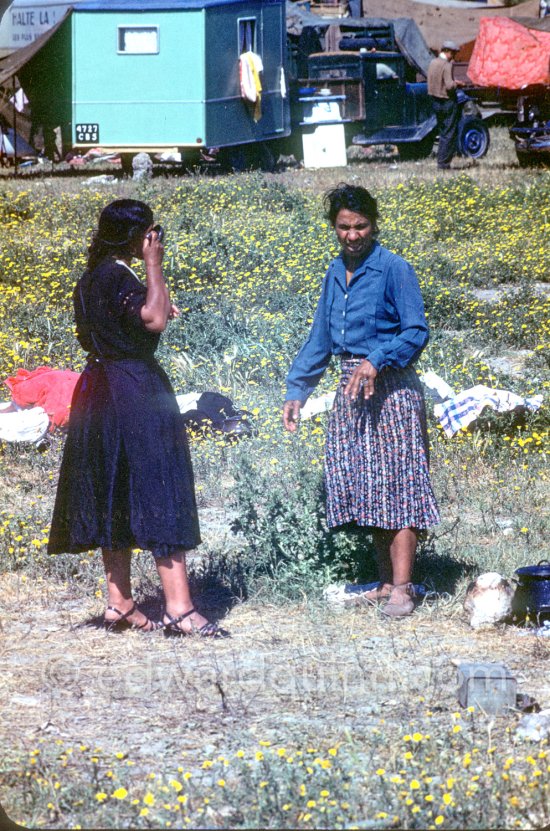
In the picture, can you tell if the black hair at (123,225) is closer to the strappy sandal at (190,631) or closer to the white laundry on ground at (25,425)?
the strappy sandal at (190,631)

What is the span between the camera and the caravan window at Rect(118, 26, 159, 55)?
18281 mm

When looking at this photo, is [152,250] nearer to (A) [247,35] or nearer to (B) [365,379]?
(B) [365,379]

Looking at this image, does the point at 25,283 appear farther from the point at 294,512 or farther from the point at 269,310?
the point at 294,512

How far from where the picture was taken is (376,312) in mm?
4844

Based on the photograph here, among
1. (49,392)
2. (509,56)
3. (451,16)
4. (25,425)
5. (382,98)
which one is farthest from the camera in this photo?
(451,16)

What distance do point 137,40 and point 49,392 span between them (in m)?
11.8

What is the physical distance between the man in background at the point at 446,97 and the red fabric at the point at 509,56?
815 millimetres

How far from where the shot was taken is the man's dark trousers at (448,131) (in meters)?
18.7

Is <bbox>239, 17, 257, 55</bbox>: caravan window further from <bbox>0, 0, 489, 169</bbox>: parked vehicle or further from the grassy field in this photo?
the grassy field

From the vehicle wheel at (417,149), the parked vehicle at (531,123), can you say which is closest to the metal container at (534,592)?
the parked vehicle at (531,123)

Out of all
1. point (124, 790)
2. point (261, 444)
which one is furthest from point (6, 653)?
point (261, 444)

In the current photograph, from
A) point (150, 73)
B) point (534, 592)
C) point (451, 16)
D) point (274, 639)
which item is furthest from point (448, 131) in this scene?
point (274, 639)

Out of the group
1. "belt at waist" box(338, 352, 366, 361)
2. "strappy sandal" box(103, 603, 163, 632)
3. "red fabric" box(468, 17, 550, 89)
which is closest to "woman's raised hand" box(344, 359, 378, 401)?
"belt at waist" box(338, 352, 366, 361)

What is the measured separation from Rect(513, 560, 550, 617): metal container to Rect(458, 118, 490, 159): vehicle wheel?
601 inches
